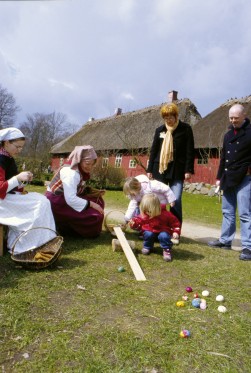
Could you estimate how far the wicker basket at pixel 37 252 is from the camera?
11.1ft

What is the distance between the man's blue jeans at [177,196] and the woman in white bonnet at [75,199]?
121 centimetres

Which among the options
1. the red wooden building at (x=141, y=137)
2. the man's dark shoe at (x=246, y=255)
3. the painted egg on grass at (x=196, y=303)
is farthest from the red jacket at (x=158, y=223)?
the red wooden building at (x=141, y=137)

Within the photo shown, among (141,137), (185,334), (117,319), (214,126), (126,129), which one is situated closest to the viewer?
(185,334)

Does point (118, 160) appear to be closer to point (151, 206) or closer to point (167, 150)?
point (167, 150)

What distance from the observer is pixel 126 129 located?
3256cm

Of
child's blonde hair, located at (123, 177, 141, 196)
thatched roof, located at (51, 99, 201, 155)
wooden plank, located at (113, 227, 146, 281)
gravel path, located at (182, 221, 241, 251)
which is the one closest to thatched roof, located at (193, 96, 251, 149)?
thatched roof, located at (51, 99, 201, 155)

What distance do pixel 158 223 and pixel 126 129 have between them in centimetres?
2887

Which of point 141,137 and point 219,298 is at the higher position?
point 141,137

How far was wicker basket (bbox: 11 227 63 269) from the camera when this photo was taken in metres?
3.39

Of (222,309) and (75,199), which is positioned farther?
(75,199)

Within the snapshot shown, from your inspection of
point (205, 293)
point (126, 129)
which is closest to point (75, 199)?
point (205, 293)

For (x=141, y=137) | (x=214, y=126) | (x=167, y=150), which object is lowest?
(x=167, y=150)

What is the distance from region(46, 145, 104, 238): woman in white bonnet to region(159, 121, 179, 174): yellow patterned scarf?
121 centimetres

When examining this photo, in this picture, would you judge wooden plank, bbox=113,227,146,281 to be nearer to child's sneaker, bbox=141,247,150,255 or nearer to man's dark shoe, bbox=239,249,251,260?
child's sneaker, bbox=141,247,150,255
